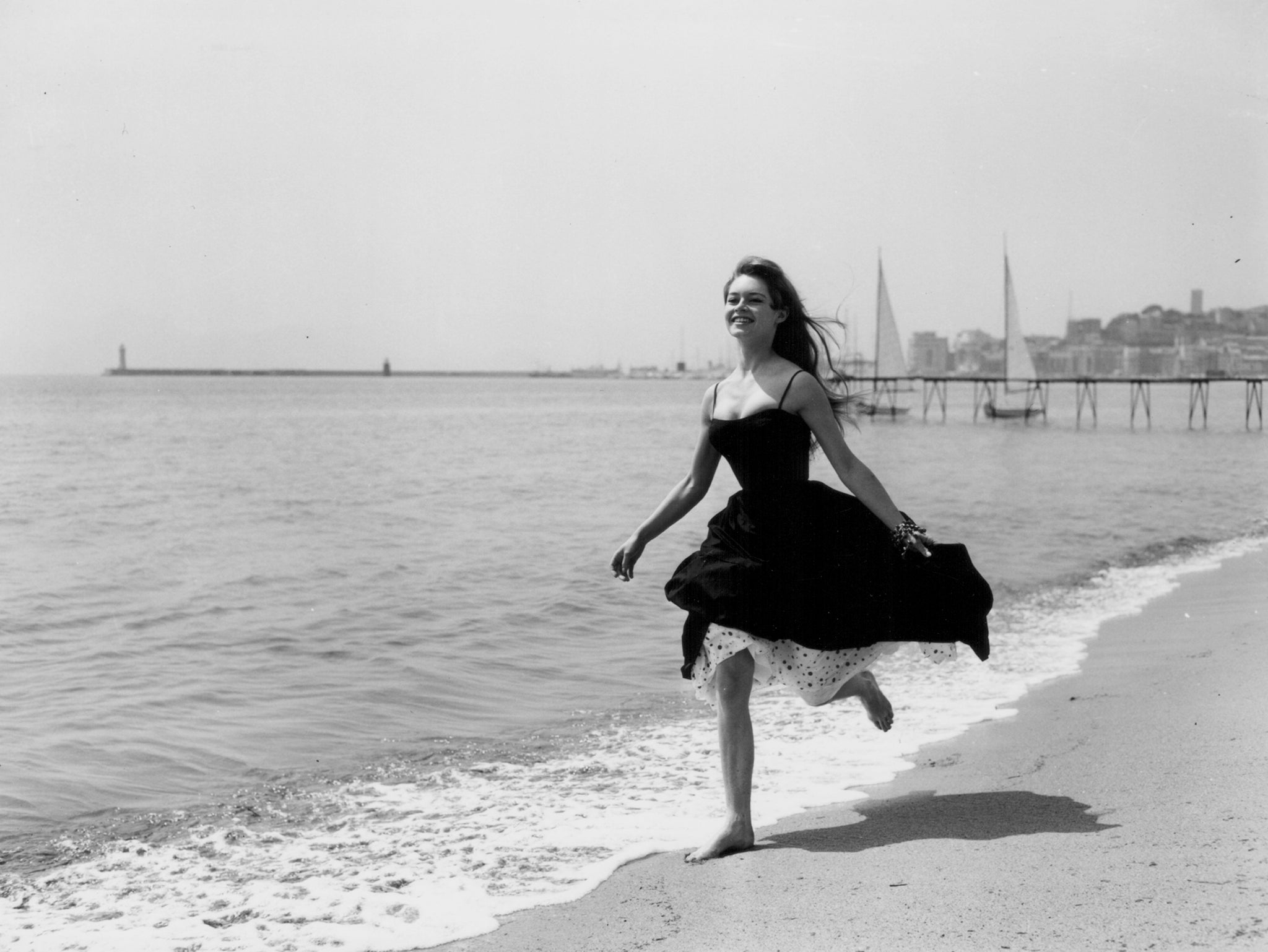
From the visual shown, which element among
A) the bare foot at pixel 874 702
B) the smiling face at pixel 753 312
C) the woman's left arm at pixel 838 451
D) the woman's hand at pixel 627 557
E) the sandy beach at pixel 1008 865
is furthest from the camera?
the woman's hand at pixel 627 557

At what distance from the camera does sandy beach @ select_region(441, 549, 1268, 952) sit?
9.09ft

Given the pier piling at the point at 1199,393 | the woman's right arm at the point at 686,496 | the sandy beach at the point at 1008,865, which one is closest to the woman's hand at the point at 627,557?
the woman's right arm at the point at 686,496

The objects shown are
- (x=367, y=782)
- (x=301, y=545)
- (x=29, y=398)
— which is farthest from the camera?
(x=29, y=398)

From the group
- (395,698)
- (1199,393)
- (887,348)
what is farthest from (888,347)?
(395,698)

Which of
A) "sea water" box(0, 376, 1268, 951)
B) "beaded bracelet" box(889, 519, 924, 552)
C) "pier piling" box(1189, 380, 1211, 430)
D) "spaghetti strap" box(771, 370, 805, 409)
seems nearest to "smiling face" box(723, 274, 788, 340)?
"spaghetti strap" box(771, 370, 805, 409)

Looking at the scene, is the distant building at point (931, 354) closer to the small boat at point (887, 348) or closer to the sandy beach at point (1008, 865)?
the small boat at point (887, 348)

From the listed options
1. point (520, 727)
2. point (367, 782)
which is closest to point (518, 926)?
point (367, 782)

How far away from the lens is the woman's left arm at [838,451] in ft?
11.7

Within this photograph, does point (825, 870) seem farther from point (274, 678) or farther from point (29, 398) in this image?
point (29, 398)

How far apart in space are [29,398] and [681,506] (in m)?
118

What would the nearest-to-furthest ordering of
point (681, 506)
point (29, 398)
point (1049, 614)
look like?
point (681, 506) → point (1049, 614) → point (29, 398)

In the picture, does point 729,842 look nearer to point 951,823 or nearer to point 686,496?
point 951,823

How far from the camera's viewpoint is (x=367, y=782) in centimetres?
521

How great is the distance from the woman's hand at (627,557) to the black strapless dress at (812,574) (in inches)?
13.9
